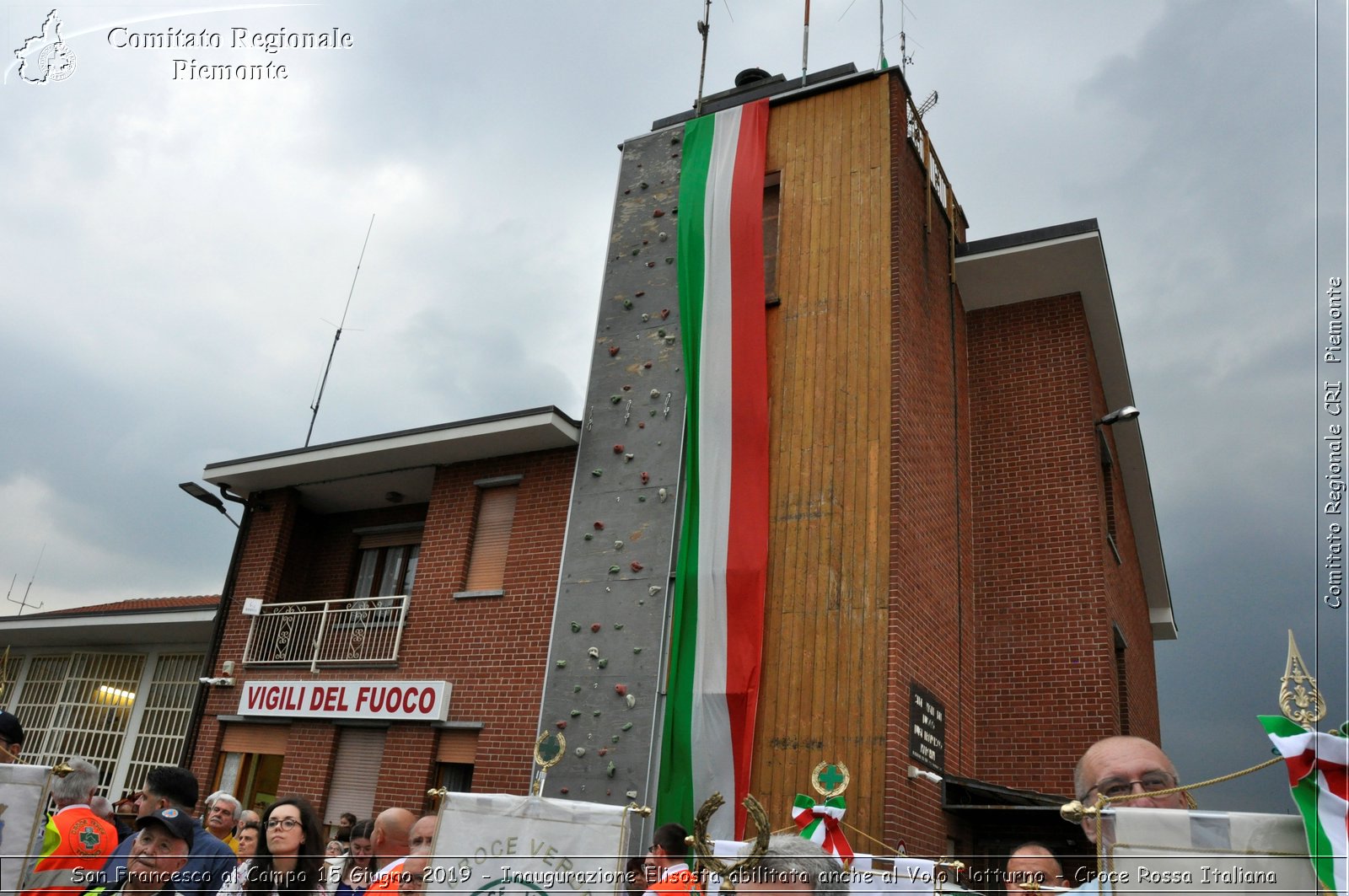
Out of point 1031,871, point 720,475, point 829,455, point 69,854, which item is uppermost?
point 829,455

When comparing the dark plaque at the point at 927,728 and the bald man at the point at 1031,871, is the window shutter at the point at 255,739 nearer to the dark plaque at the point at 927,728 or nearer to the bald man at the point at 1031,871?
the dark plaque at the point at 927,728

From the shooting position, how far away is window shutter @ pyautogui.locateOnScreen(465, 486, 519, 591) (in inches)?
476

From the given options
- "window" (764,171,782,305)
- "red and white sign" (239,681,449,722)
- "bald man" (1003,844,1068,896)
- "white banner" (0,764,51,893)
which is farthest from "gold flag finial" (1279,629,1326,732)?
"red and white sign" (239,681,449,722)

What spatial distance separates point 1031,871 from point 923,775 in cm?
442

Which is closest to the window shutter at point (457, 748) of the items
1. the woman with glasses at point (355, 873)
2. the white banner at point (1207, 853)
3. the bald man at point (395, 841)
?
the woman with glasses at point (355, 873)

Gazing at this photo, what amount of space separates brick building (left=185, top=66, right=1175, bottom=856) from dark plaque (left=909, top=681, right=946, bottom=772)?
4 centimetres

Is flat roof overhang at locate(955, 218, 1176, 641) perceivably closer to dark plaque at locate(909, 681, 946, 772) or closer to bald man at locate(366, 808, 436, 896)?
dark plaque at locate(909, 681, 946, 772)

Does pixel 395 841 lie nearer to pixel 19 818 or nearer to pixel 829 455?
pixel 19 818

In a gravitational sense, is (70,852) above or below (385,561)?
below

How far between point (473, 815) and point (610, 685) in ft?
17.4

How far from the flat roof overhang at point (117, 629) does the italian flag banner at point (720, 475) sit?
8.22m

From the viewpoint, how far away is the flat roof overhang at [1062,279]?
11383mm

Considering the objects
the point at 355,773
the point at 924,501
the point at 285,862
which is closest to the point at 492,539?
the point at 355,773

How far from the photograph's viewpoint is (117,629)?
15695 mm
